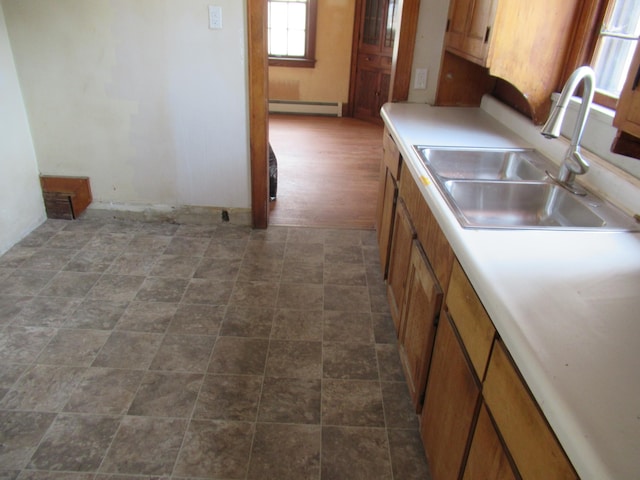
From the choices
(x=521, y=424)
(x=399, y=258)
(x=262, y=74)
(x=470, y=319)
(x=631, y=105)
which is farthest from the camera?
(x=262, y=74)

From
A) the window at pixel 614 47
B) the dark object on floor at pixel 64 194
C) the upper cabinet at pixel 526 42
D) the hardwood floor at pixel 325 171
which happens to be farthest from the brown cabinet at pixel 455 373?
the dark object on floor at pixel 64 194

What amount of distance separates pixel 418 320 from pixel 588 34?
136 cm

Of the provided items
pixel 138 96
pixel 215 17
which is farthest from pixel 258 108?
pixel 138 96

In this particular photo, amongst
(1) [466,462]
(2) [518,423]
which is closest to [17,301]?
(1) [466,462]

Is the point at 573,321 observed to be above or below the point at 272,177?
above

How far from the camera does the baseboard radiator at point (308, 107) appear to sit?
673cm

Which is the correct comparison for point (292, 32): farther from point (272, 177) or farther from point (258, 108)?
point (258, 108)

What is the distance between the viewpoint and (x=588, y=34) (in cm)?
198

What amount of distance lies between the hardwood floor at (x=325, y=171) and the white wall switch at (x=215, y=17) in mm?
1321

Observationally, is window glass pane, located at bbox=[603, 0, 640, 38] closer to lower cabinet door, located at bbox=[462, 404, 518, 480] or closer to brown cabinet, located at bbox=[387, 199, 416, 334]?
brown cabinet, located at bbox=[387, 199, 416, 334]

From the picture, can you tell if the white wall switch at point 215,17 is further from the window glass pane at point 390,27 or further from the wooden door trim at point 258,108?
the window glass pane at point 390,27

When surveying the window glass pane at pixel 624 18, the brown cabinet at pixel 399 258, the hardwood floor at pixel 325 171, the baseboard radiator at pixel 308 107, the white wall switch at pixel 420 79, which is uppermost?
the window glass pane at pixel 624 18

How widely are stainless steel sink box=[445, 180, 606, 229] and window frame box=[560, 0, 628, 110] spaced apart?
0.47 meters

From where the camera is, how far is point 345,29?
6.35 meters
